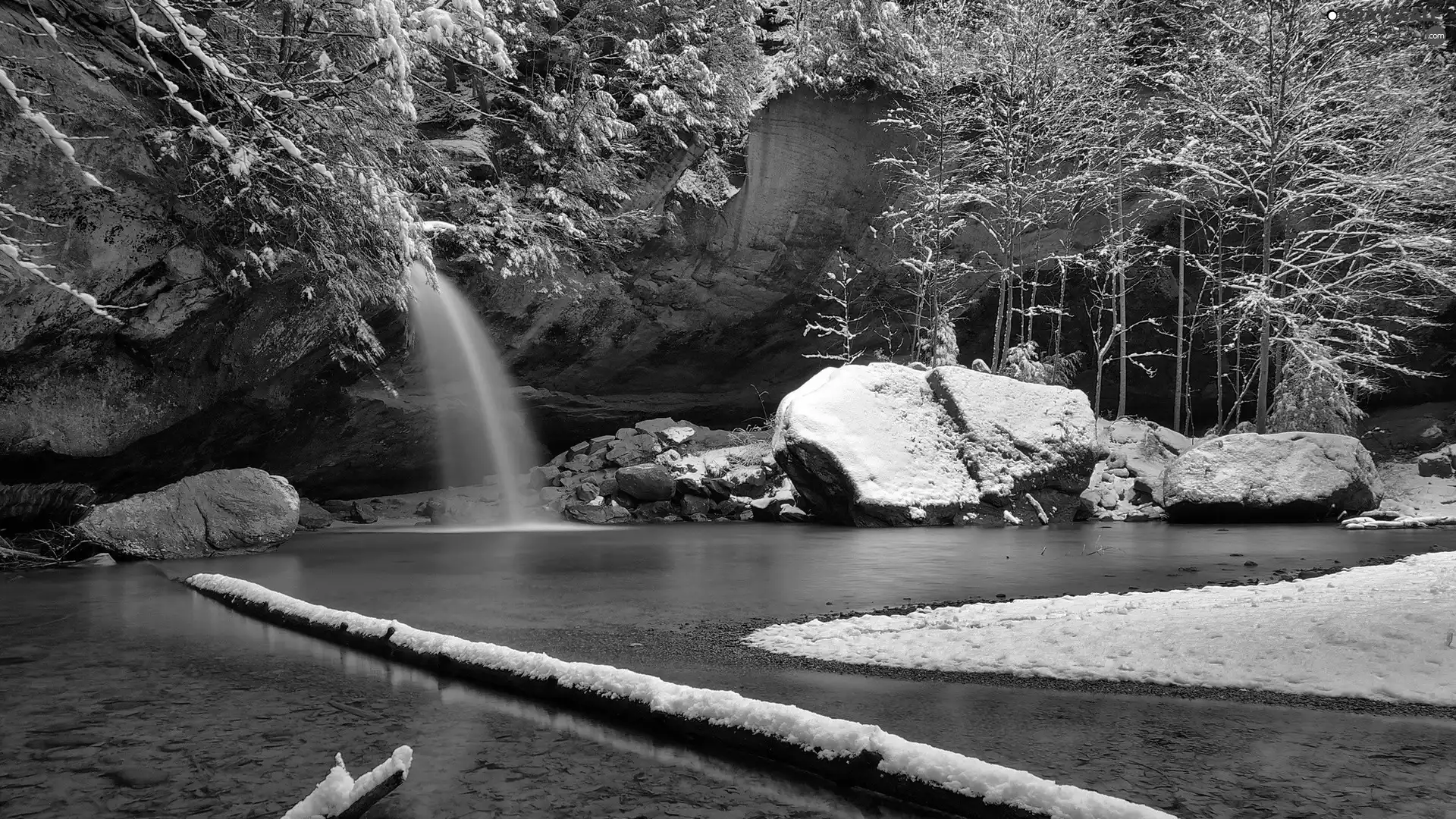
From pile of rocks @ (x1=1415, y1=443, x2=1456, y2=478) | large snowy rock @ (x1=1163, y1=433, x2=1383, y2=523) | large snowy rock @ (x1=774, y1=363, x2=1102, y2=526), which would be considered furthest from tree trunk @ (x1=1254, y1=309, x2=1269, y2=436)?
large snowy rock @ (x1=774, y1=363, x2=1102, y2=526)

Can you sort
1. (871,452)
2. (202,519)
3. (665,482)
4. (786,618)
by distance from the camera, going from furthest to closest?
(665,482)
(871,452)
(202,519)
(786,618)

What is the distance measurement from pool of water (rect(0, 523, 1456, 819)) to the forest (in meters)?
4.26

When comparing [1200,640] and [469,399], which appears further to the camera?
[469,399]

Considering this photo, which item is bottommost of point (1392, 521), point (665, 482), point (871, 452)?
point (1392, 521)

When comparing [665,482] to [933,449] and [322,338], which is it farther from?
[322,338]

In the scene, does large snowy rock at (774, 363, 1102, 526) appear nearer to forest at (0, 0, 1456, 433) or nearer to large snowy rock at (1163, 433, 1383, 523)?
large snowy rock at (1163, 433, 1383, 523)

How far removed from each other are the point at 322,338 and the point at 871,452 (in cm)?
Result: 831

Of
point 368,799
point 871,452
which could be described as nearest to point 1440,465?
point 871,452

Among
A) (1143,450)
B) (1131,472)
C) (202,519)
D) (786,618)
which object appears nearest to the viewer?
(786,618)

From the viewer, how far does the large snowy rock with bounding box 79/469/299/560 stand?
9.67m

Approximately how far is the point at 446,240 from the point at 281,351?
3.43 metres

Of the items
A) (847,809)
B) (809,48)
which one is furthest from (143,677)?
(809,48)

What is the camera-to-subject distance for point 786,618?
5.81 meters

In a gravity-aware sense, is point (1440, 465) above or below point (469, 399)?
below
